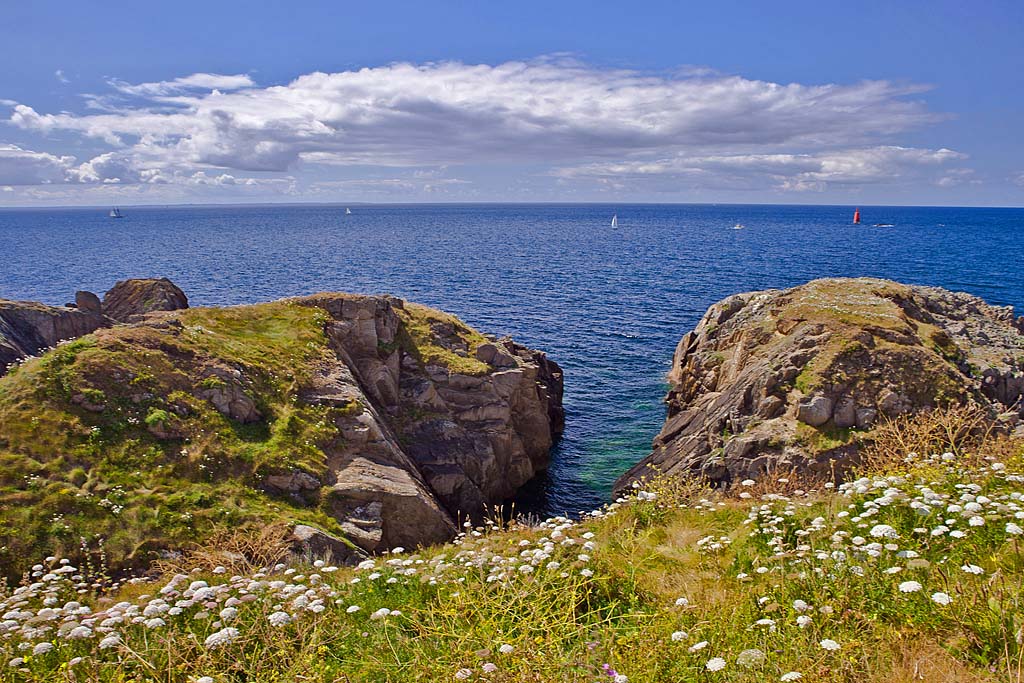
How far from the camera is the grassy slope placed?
1817 centimetres

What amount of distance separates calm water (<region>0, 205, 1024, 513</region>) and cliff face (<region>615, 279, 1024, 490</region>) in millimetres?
6752

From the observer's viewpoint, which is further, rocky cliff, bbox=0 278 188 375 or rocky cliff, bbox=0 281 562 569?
rocky cliff, bbox=0 278 188 375

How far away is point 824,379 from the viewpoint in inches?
1152

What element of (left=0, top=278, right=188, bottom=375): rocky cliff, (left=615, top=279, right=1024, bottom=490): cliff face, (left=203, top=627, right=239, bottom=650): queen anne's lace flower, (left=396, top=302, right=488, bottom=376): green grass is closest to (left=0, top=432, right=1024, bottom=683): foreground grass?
(left=203, top=627, right=239, bottom=650): queen anne's lace flower

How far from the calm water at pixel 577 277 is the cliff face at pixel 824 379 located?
6.75 m


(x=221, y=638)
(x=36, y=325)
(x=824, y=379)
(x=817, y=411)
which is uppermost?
(x=221, y=638)

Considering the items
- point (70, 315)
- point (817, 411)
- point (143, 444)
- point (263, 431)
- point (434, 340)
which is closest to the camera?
point (143, 444)

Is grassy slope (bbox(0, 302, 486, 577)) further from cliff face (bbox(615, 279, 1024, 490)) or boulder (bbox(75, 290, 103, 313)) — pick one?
boulder (bbox(75, 290, 103, 313))

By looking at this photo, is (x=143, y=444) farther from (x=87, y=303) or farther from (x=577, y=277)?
(x=577, y=277)

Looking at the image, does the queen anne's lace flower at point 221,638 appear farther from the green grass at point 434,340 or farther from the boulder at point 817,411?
the green grass at point 434,340

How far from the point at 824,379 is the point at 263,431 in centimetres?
2558

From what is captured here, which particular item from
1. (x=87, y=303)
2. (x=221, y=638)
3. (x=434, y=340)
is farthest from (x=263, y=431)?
(x=87, y=303)

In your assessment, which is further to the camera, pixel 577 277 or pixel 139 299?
pixel 577 277

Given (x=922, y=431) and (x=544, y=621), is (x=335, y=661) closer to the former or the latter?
(x=544, y=621)
